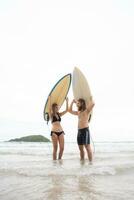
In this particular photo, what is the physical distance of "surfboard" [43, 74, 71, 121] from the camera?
10.1 metres

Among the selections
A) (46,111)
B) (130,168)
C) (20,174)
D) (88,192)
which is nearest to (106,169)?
(130,168)

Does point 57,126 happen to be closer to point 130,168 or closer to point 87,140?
point 87,140

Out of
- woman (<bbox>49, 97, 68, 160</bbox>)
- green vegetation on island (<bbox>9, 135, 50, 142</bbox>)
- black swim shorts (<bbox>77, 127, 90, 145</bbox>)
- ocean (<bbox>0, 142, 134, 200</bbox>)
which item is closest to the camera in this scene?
ocean (<bbox>0, 142, 134, 200</bbox>)

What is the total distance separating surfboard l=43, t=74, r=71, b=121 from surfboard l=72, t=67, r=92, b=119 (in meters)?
0.21

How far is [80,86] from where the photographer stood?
10.2m

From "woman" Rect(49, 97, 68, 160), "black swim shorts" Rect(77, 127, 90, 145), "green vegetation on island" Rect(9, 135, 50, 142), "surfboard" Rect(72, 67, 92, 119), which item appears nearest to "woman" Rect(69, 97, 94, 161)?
"black swim shorts" Rect(77, 127, 90, 145)

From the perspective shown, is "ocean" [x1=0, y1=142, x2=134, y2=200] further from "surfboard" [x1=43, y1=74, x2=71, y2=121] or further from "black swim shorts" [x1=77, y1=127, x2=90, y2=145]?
"surfboard" [x1=43, y1=74, x2=71, y2=121]

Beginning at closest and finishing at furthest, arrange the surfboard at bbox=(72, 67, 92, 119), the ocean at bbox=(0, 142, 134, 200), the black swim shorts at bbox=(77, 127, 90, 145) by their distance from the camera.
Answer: the ocean at bbox=(0, 142, 134, 200), the black swim shorts at bbox=(77, 127, 90, 145), the surfboard at bbox=(72, 67, 92, 119)

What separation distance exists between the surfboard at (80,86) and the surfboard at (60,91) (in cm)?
21

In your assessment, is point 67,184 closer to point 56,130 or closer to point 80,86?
point 56,130

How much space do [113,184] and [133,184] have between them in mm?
299

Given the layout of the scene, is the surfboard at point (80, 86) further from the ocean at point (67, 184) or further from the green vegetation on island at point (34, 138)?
the green vegetation on island at point (34, 138)

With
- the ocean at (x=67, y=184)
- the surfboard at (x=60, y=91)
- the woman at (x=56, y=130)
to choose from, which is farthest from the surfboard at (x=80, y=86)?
the ocean at (x=67, y=184)

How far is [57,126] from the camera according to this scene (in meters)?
9.18
